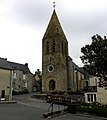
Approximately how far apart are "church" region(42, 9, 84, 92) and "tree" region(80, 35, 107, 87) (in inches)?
1064

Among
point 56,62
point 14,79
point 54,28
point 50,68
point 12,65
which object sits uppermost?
point 54,28

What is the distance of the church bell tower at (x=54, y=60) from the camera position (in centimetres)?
4684

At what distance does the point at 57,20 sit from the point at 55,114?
118ft

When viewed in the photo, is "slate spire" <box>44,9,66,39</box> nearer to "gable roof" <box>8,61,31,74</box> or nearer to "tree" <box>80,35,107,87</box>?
"gable roof" <box>8,61,31,74</box>

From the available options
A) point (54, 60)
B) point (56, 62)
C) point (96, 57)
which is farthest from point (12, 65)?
point (96, 57)

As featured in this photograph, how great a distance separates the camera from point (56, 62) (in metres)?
47.6

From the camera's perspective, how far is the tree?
18406mm

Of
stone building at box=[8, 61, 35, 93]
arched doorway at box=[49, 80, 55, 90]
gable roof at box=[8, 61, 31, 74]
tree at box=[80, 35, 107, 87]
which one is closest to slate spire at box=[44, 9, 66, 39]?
arched doorway at box=[49, 80, 55, 90]

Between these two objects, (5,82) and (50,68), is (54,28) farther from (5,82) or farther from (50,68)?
(5,82)

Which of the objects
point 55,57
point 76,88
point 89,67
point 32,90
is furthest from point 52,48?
point 89,67

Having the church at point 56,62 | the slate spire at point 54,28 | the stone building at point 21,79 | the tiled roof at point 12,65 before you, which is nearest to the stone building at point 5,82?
the tiled roof at point 12,65

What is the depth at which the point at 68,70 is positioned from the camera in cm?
5134

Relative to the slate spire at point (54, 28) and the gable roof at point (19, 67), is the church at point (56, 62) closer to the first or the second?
the slate spire at point (54, 28)

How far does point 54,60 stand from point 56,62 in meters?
0.75
